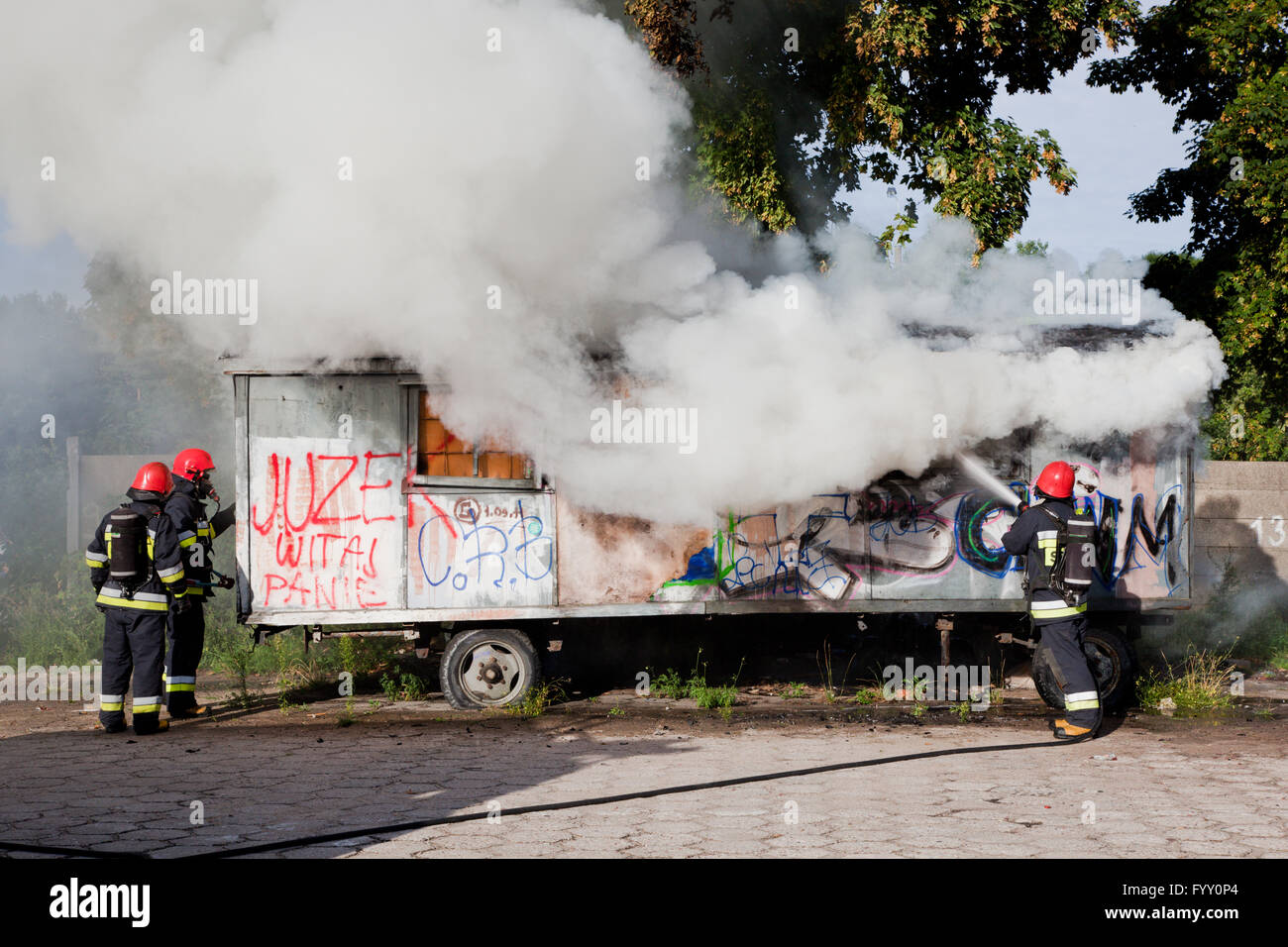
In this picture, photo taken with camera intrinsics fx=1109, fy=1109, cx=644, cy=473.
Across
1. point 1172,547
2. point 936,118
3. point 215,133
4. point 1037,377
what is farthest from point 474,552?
point 936,118

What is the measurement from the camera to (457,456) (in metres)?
8.74

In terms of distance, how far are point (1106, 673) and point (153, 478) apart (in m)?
7.52

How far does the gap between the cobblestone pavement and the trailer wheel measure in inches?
14.9

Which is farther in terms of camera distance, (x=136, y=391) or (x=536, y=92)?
(x=136, y=391)

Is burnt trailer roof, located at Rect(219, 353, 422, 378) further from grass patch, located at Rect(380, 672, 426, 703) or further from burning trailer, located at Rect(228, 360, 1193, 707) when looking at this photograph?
grass patch, located at Rect(380, 672, 426, 703)

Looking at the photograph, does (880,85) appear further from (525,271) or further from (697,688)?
(697,688)

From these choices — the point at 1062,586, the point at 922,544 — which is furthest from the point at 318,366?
the point at 1062,586

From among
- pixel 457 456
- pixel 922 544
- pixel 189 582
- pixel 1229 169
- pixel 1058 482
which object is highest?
pixel 1229 169

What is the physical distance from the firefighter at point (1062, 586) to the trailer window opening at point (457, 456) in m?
3.76

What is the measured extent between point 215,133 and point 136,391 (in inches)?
853

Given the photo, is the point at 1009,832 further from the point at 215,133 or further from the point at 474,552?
the point at 215,133

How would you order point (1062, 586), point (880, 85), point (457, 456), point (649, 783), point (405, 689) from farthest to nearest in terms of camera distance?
point (880, 85)
point (405, 689)
point (457, 456)
point (1062, 586)
point (649, 783)

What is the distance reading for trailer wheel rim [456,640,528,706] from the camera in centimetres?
885
